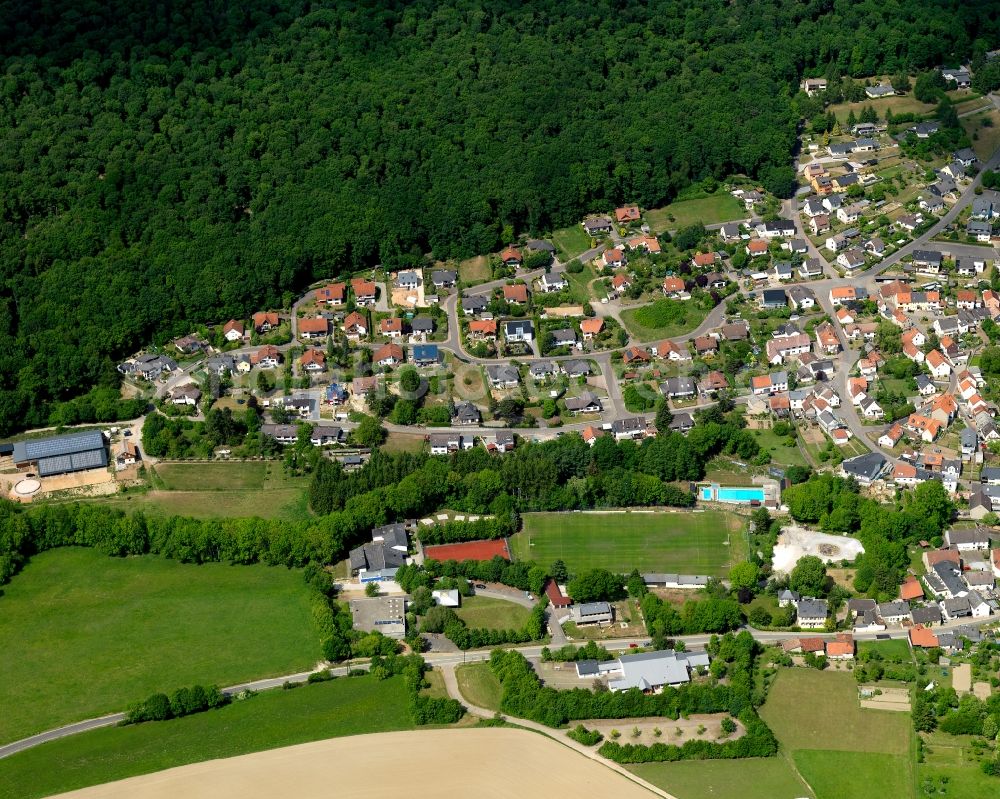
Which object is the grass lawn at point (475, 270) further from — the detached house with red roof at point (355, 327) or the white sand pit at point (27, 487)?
the white sand pit at point (27, 487)

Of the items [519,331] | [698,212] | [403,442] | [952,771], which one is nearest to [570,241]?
[698,212]

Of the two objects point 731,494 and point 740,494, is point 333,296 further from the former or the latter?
point 740,494

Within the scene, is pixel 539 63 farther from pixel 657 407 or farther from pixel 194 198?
pixel 657 407

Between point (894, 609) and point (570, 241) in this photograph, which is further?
point (570, 241)

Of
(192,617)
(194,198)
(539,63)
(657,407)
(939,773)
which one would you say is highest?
(539,63)

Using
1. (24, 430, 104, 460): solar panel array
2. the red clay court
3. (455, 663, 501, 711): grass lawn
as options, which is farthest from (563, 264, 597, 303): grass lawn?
(455, 663, 501, 711): grass lawn

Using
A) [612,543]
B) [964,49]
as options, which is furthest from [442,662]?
[964,49]
